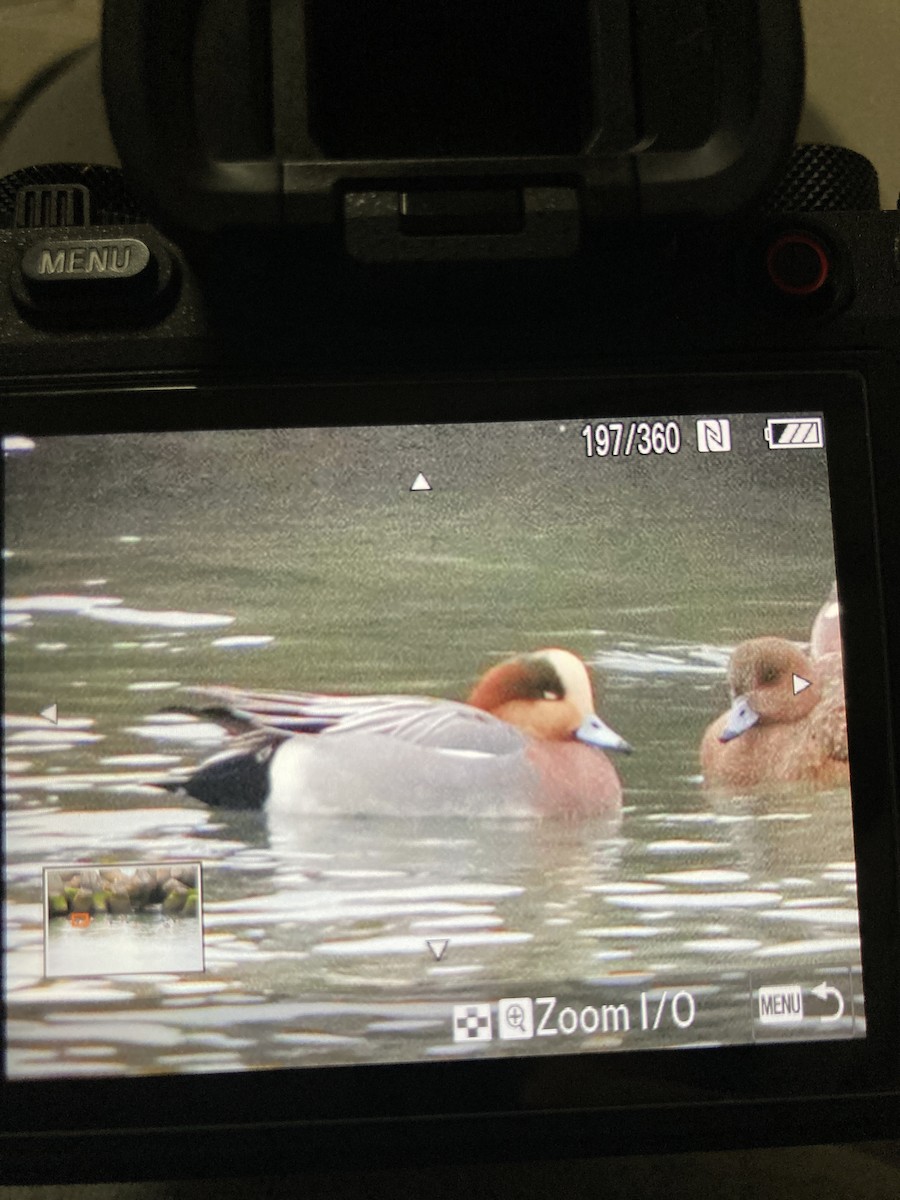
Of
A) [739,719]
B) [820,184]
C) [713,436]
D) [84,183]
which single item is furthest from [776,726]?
[84,183]

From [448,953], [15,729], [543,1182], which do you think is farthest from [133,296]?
[543,1182]

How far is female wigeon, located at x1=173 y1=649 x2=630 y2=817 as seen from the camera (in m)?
0.52

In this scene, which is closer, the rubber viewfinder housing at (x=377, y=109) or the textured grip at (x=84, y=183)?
the rubber viewfinder housing at (x=377, y=109)

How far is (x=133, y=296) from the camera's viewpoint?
0.54 m

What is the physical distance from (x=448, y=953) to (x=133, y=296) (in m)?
0.30

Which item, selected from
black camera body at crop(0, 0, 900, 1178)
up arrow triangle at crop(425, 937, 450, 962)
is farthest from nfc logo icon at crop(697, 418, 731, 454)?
up arrow triangle at crop(425, 937, 450, 962)

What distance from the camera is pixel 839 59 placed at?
0.74 m

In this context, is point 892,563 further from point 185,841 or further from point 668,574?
point 185,841

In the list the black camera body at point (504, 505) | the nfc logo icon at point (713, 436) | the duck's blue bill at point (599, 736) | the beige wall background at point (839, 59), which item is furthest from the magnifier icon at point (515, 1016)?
the beige wall background at point (839, 59)

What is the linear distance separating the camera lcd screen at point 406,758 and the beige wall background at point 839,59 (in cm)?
32

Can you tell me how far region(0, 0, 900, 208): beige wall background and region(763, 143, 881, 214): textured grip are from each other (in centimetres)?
16

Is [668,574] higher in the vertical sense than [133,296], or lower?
lower

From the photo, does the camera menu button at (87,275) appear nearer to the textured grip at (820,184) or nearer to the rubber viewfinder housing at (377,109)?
the rubber viewfinder housing at (377,109)

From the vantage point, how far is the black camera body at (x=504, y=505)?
51 cm
